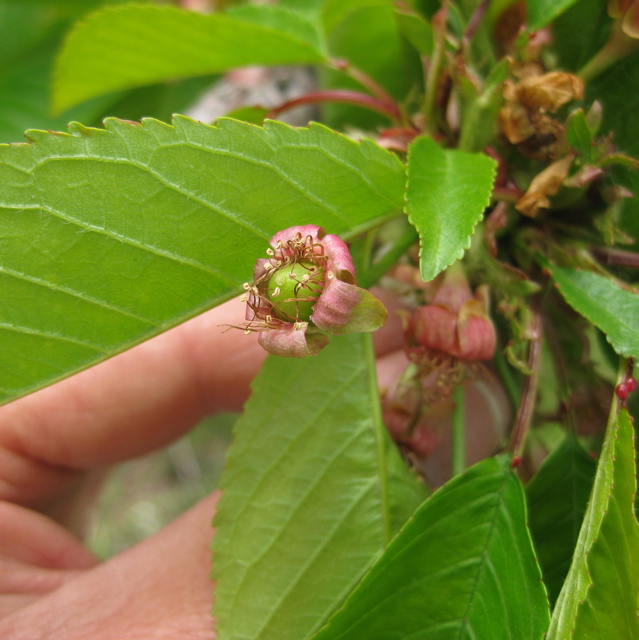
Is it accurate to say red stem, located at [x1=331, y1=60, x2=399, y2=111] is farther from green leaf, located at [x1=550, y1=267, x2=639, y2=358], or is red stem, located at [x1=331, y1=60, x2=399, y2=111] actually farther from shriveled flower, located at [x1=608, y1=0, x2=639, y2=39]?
green leaf, located at [x1=550, y1=267, x2=639, y2=358]

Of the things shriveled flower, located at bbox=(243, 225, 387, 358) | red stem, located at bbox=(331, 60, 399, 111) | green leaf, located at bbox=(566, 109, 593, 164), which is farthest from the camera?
red stem, located at bbox=(331, 60, 399, 111)

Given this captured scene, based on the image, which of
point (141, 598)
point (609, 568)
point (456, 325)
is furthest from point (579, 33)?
point (141, 598)

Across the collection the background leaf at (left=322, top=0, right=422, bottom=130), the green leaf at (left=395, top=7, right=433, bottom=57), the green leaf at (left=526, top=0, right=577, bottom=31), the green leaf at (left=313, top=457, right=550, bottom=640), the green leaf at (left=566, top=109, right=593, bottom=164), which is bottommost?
the green leaf at (left=313, top=457, right=550, bottom=640)

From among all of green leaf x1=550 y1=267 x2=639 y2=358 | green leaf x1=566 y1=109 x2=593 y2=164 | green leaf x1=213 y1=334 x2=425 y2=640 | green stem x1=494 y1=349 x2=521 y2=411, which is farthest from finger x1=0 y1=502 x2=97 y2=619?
green leaf x1=566 y1=109 x2=593 y2=164

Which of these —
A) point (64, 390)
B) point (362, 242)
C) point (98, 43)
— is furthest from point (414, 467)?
point (98, 43)

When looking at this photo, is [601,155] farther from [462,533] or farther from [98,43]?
[98,43]

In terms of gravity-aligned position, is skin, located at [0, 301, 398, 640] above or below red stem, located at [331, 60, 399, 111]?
Result: below
